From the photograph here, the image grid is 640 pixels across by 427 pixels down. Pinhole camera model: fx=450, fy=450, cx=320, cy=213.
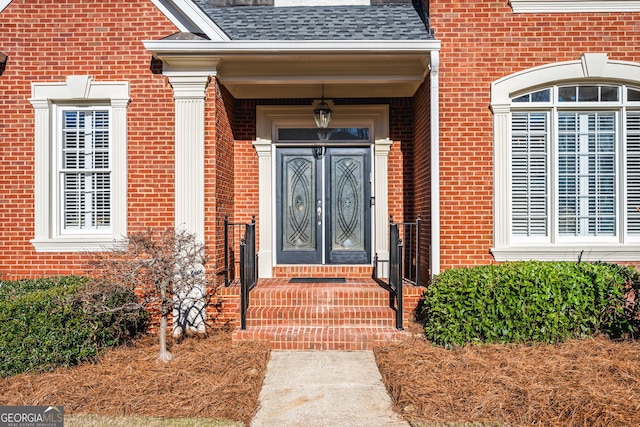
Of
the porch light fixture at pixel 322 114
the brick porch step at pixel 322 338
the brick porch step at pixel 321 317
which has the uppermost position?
the porch light fixture at pixel 322 114

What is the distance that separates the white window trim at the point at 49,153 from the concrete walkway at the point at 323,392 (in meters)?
2.86

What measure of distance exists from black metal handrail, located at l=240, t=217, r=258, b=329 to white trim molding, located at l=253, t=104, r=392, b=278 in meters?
0.73

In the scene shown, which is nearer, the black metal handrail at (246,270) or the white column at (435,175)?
the black metal handrail at (246,270)

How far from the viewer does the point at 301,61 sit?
6.06 metres

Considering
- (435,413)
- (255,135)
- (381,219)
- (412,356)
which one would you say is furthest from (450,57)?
(435,413)

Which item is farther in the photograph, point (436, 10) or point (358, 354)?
point (436, 10)

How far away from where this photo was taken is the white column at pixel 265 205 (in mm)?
7090

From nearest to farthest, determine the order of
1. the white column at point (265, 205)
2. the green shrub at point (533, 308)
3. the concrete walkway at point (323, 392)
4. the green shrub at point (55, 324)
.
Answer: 1. the concrete walkway at point (323, 392)
2. the green shrub at point (55, 324)
3. the green shrub at point (533, 308)
4. the white column at point (265, 205)

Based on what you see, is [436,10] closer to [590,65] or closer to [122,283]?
[590,65]

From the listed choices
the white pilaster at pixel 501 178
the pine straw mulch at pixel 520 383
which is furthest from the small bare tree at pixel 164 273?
the white pilaster at pixel 501 178

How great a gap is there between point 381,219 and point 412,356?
2.79 meters

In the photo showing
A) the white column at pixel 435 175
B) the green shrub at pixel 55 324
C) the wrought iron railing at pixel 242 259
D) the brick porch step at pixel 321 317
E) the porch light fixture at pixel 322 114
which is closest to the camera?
the green shrub at pixel 55 324

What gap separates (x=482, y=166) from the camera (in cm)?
589

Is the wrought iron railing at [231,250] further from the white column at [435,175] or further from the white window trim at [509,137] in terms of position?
the white window trim at [509,137]
